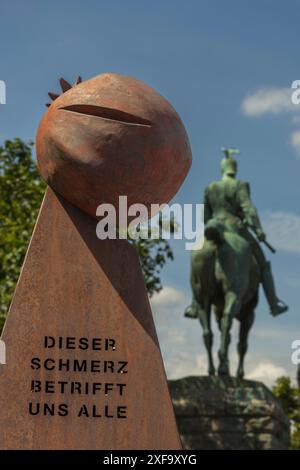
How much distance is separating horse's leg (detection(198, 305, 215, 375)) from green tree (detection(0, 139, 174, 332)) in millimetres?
1504

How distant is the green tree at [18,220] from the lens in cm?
1684

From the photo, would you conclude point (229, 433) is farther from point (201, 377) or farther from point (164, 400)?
point (164, 400)

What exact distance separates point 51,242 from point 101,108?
83 centimetres

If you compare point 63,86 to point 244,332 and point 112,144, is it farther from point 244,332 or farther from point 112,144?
point 244,332

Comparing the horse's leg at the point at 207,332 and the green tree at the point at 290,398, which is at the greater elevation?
the green tree at the point at 290,398

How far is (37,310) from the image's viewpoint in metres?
5.68

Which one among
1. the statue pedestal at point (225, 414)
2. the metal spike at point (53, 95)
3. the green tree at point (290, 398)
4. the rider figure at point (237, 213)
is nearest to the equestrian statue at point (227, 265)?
the rider figure at point (237, 213)

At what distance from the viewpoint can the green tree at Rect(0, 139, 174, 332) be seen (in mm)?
16844

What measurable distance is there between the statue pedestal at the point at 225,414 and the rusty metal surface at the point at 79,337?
349 inches

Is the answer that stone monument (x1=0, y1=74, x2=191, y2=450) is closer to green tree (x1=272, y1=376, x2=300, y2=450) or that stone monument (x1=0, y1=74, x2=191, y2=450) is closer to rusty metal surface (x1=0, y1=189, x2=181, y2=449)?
rusty metal surface (x1=0, y1=189, x2=181, y2=449)

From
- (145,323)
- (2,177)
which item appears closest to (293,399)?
Answer: (2,177)

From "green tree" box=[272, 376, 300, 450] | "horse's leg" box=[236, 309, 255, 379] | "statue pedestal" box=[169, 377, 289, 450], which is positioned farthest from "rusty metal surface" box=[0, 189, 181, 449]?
"green tree" box=[272, 376, 300, 450]

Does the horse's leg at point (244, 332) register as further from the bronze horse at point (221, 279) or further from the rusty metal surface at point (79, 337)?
the rusty metal surface at point (79, 337)

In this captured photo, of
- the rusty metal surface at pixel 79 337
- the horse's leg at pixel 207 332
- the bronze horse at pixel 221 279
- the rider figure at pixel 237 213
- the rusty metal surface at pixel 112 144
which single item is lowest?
the rusty metal surface at pixel 79 337
